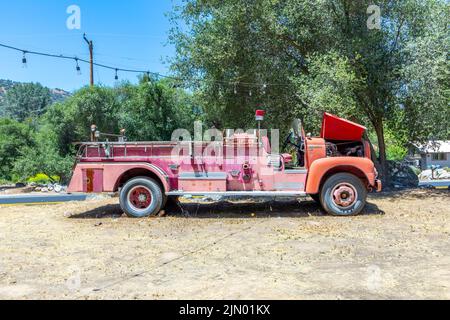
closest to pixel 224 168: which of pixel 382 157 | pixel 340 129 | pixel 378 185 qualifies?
pixel 340 129

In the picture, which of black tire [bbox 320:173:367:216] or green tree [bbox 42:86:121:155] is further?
green tree [bbox 42:86:121:155]

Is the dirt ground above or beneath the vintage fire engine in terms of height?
beneath

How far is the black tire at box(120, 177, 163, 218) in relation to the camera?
371 inches

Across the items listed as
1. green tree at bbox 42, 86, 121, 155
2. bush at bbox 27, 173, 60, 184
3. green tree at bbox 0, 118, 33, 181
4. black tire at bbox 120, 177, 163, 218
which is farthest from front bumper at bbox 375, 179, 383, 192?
green tree at bbox 0, 118, 33, 181

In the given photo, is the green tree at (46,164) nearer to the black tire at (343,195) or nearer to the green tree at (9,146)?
the green tree at (9,146)

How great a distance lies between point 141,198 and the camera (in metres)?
9.54

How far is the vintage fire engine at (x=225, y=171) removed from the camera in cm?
927

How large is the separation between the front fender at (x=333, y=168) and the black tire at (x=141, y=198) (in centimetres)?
322

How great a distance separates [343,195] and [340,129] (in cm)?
146

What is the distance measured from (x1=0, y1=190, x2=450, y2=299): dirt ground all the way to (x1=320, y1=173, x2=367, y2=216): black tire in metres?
0.28

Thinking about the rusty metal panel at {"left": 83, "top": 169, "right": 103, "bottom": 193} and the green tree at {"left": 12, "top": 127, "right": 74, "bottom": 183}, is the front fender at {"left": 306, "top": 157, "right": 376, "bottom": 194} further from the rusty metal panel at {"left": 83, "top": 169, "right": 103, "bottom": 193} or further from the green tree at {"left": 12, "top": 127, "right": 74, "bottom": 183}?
the green tree at {"left": 12, "top": 127, "right": 74, "bottom": 183}

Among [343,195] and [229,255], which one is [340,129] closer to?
[343,195]

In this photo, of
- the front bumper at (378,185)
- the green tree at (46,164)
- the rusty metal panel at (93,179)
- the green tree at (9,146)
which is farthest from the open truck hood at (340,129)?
the green tree at (9,146)

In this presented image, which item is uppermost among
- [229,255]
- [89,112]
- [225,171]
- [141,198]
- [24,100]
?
[24,100]
